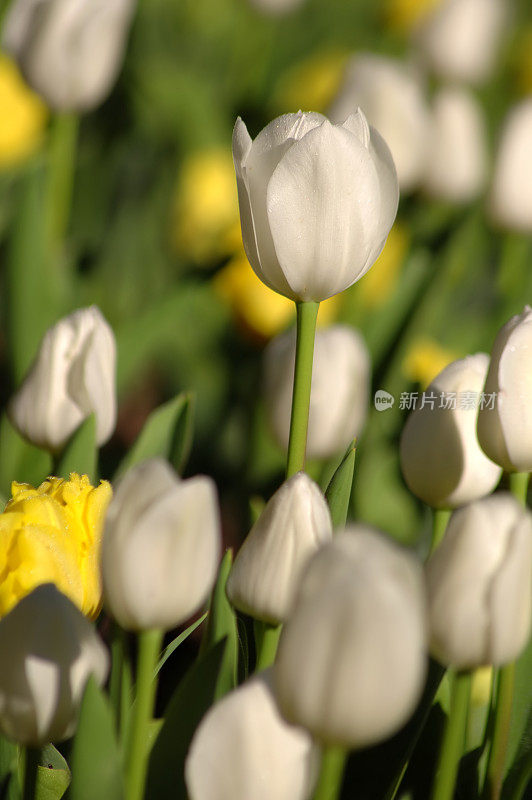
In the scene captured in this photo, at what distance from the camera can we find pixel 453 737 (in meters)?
0.37

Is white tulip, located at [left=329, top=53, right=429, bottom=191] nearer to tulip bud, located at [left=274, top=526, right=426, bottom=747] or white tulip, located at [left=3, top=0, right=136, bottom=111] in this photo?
white tulip, located at [left=3, top=0, right=136, bottom=111]

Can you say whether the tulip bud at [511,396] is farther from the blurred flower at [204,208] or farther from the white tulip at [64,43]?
the blurred flower at [204,208]

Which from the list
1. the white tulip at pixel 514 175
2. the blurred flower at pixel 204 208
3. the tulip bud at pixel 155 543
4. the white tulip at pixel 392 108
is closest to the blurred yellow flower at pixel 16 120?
the blurred flower at pixel 204 208

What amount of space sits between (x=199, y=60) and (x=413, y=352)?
862 mm

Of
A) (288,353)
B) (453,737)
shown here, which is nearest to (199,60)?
(288,353)

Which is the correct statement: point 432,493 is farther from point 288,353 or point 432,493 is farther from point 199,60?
point 199,60

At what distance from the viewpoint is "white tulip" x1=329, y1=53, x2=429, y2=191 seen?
86 centimetres

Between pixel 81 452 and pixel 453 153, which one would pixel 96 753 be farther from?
pixel 453 153

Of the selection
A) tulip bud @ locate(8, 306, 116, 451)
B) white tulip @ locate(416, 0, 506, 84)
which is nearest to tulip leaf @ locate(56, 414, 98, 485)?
tulip bud @ locate(8, 306, 116, 451)

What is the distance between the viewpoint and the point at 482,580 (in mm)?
318

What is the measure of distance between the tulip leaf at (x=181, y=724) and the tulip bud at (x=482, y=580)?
97 millimetres

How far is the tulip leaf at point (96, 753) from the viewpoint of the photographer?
320 mm

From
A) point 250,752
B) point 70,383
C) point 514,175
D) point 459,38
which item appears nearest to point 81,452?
point 70,383

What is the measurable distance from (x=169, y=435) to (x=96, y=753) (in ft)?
0.85
